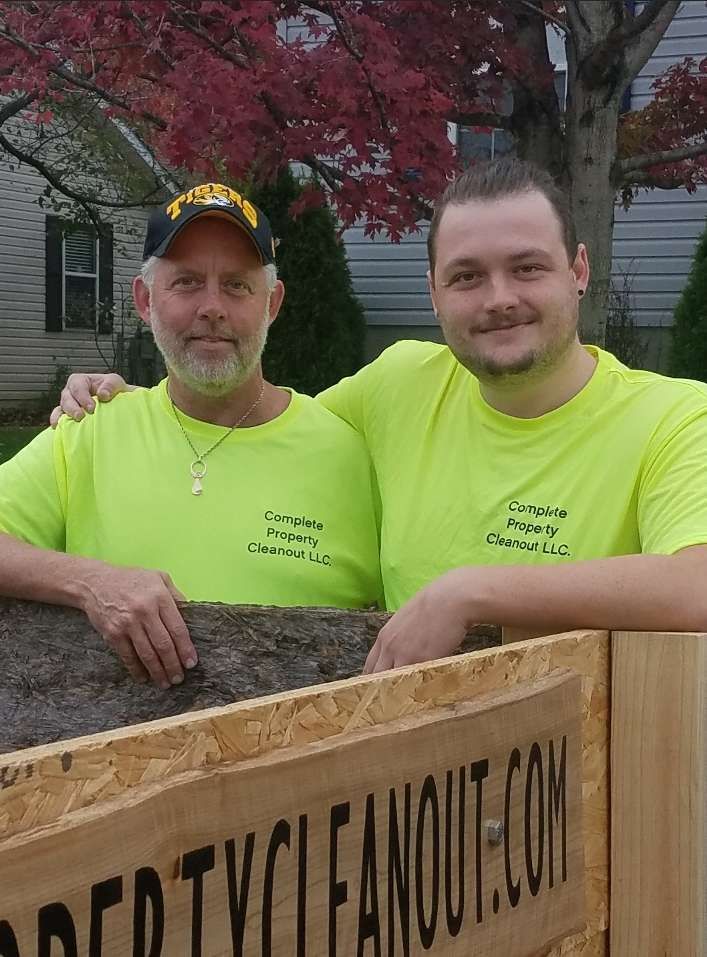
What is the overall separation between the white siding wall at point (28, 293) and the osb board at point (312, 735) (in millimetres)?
14528

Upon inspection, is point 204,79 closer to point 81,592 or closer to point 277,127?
point 277,127

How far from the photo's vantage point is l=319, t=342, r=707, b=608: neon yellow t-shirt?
83.7 inches

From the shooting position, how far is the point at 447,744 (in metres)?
1.54

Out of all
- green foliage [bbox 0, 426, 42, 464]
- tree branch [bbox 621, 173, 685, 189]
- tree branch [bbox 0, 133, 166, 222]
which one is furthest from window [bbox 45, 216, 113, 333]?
tree branch [bbox 621, 173, 685, 189]

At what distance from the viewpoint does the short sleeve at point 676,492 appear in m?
1.95

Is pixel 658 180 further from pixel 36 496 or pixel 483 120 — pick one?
pixel 36 496

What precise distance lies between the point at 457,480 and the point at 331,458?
1.48ft

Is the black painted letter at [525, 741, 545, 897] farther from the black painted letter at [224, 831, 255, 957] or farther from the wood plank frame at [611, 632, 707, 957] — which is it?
A: the black painted letter at [224, 831, 255, 957]

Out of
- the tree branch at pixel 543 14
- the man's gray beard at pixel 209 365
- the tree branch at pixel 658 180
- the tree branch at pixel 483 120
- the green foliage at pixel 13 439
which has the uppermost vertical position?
the tree branch at pixel 543 14

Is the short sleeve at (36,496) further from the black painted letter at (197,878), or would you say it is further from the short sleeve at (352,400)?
the black painted letter at (197,878)

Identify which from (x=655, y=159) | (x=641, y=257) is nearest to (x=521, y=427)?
(x=655, y=159)

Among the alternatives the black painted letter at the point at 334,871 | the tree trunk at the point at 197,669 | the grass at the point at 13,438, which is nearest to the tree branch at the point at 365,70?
the tree trunk at the point at 197,669

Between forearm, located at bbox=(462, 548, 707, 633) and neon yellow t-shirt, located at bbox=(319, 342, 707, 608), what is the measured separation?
9 cm

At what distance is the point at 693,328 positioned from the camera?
925cm
